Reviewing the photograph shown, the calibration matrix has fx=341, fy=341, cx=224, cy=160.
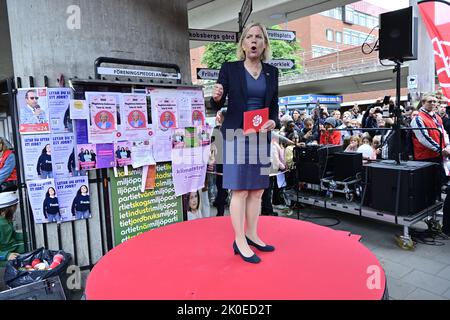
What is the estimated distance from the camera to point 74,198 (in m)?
2.91

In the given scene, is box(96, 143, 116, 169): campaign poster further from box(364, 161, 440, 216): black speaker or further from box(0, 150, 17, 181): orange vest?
box(364, 161, 440, 216): black speaker

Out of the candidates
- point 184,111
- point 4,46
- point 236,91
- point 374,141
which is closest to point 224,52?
point 4,46

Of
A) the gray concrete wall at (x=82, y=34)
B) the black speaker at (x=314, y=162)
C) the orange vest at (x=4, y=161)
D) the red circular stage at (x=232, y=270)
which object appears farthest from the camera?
the black speaker at (x=314, y=162)

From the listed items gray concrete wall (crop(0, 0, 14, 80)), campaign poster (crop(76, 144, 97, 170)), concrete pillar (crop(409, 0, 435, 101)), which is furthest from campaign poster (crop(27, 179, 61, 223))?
concrete pillar (crop(409, 0, 435, 101))

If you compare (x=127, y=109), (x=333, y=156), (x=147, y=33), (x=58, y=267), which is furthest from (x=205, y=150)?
(x=333, y=156)

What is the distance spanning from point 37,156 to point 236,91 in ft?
5.65

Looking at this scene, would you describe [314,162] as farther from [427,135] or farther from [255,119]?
[255,119]

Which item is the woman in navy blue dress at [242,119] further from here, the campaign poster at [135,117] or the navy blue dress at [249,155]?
the campaign poster at [135,117]

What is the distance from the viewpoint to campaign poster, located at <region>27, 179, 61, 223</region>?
8.96ft

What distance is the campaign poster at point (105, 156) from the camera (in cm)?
292

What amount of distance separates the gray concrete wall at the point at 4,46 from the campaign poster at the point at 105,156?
3.46m

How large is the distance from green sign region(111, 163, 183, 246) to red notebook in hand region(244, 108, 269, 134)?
1.49 m

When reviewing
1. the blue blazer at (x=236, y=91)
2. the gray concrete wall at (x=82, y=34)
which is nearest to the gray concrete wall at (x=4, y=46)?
the gray concrete wall at (x=82, y=34)
